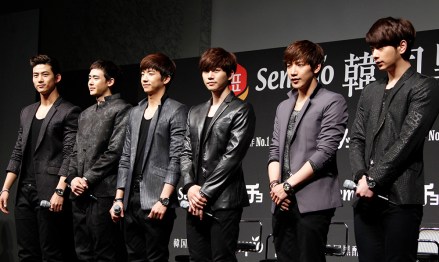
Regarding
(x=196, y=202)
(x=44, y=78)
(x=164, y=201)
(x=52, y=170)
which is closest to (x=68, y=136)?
(x=52, y=170)

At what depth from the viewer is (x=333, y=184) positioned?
3.35m

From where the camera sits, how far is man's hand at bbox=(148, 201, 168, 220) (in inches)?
151

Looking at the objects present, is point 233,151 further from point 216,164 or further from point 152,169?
point 152,169

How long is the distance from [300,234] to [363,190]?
43 centimetres

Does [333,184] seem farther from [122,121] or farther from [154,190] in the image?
[122,121]

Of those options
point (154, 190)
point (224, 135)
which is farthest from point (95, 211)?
point (224, 135)

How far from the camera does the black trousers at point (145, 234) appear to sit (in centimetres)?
388

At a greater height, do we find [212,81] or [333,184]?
[212,81]

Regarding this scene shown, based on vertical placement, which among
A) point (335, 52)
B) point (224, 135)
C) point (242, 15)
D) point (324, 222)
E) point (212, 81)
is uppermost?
point (242, 15)

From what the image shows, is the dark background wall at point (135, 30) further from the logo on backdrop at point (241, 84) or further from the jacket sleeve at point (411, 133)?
the jacket sleeve at point (411, 133)

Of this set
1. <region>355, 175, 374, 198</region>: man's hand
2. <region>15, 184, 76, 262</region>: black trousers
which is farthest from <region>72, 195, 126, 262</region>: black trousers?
<region>355, 175, 374, 198</region>: man's hand

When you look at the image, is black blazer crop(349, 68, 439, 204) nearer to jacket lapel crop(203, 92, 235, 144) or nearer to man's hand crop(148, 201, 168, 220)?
jacket lapel crop(203, 92, 235, 144)

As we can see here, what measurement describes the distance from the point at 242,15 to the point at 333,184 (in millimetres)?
A: 3345

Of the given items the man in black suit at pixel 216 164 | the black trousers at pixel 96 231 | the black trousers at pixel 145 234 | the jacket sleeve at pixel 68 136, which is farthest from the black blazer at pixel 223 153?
the jacket sleeve at pixel 68 136
